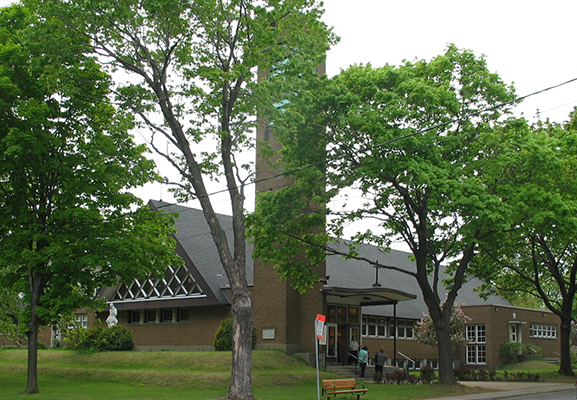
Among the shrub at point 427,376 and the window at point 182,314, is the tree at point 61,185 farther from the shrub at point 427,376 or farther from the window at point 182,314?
the shrub at point 427,376

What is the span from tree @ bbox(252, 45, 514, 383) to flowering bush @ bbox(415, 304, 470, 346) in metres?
12.0

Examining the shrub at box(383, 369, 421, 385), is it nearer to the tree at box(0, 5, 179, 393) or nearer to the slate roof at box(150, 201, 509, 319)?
the slate roof at box(150, 201, 509, 319)

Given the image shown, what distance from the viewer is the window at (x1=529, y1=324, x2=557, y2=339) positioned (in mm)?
47438

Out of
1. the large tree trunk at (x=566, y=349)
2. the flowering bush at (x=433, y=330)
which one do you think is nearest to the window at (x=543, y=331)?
the flowering bush at (x=433, y=330)

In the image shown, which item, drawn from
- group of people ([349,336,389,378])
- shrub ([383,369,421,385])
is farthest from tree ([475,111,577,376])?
group of people ([349,336,389,378])

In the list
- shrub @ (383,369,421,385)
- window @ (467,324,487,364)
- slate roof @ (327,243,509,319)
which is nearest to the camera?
shrub @ (383,369,421,385)

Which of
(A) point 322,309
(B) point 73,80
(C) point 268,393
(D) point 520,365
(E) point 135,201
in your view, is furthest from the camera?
(D) point 520,365

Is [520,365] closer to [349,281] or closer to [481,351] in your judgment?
[481,351]

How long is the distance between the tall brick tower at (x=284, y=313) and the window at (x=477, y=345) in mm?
17537

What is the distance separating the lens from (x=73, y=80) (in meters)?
20.1

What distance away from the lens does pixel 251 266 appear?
3616 centimetres

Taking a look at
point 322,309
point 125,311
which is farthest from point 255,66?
point 125,311

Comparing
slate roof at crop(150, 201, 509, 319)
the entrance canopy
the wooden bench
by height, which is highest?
slate roof at crop(150, 201, 509, 319)

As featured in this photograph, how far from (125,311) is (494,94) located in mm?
26594
